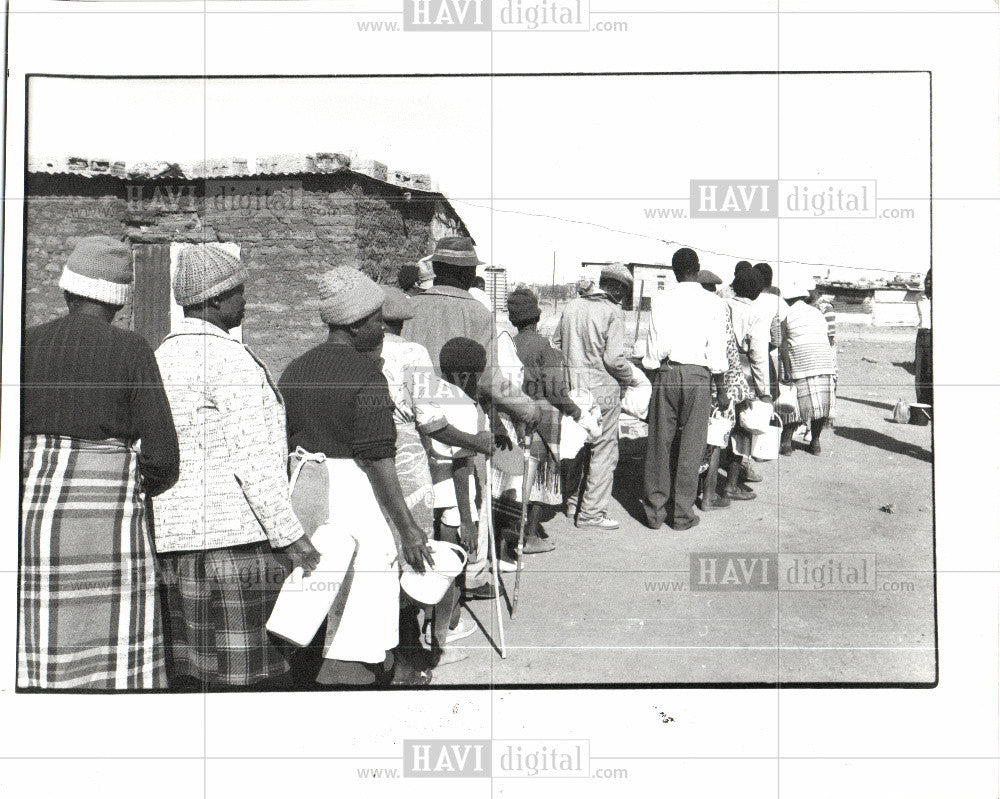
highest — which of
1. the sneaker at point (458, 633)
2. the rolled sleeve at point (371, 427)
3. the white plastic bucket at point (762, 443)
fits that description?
the rolled sleeve at point (371, 427)

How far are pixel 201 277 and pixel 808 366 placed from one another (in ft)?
9.55

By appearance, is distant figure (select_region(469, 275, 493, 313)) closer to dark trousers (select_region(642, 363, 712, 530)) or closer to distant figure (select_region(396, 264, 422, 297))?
distant figure (select_region(396, 264, 422, 297))

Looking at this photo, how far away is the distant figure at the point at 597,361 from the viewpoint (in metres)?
4.46

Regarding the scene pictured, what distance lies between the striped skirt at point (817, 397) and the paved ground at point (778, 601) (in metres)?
0.16

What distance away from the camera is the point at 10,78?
11.0 feet

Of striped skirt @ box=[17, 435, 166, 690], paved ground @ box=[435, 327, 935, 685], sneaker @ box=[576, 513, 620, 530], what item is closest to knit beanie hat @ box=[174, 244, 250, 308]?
striped skirt @ box=[17, 435, 166, 690]

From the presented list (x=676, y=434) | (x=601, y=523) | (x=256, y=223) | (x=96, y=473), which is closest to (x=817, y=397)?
(x=676, y=434)

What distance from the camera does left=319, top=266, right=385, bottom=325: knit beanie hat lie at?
316 cm

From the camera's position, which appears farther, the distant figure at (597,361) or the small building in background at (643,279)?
the distant figure at (597,361)

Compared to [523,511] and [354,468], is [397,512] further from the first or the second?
[523,511]

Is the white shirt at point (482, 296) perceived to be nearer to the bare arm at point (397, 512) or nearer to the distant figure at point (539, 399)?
the distant figure at point (539, 399)

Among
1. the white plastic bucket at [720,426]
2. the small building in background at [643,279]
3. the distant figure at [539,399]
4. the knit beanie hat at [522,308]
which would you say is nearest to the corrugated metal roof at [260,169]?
the knit beanie hat at [522,308]

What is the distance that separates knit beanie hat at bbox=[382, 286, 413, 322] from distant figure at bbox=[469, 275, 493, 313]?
1.14ft

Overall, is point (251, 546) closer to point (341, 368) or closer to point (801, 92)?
point (341, 368)
